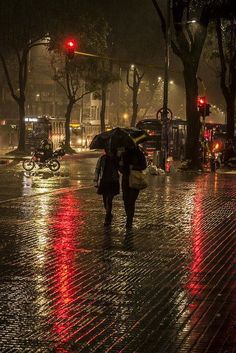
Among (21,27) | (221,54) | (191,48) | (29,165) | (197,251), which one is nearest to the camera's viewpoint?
(197,251)

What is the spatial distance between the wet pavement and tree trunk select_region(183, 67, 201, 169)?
1893cm

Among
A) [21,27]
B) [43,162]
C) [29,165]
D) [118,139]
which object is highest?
[21,27]

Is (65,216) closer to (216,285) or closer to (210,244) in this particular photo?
(210,244)

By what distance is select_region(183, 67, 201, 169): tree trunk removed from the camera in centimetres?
3756

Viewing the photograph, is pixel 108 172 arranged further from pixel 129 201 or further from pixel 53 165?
pixel 53 165

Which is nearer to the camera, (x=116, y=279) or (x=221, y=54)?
(x=116, y=279)

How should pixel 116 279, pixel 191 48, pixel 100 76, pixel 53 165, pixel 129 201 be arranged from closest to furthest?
pixel 116 279 < pixel 129 201 < pixel 53 165 < pixel 191 48 < pixel 100 76

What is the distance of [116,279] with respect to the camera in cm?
970

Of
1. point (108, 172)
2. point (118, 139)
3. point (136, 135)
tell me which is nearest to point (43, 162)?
point (136, 135)

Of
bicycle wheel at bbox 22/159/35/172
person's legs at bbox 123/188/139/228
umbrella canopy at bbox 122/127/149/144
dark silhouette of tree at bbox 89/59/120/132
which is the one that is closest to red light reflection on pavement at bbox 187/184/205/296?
person's legs at bbox 123/188/139/228

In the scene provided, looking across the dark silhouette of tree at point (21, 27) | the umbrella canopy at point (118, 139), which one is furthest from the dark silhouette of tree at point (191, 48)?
the umbrella canopy at point (118, 139)

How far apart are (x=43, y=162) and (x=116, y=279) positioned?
26.9 m

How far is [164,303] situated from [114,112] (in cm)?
10295

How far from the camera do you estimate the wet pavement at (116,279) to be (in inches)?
276
